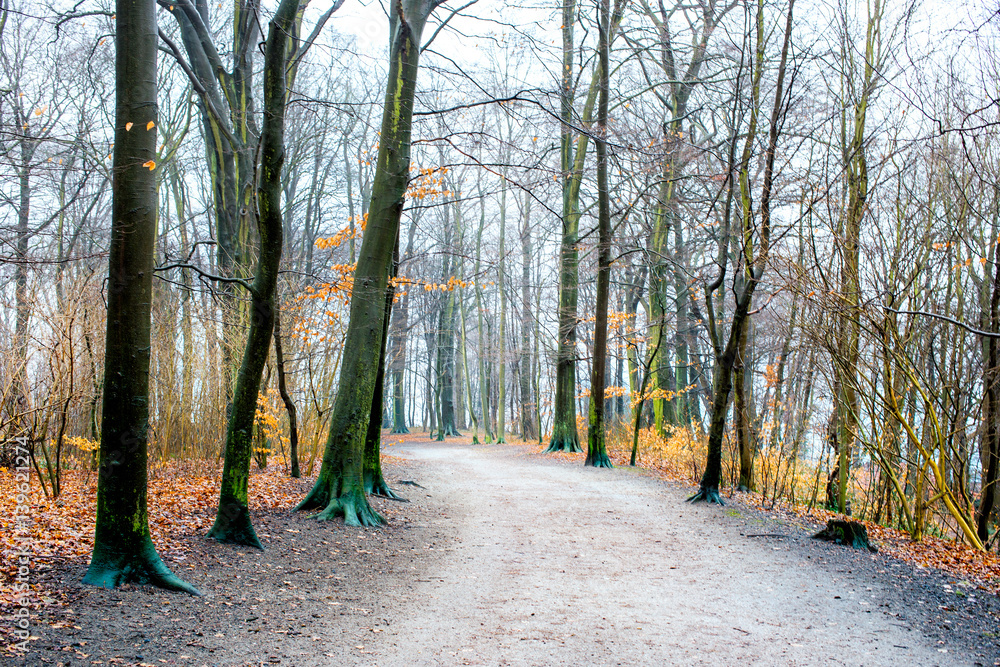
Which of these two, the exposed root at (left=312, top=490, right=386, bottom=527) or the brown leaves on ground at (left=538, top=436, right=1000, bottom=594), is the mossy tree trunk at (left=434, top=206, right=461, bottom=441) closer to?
the brown leaves on ground at (left=538, top=436, right=1000, bottom=594)

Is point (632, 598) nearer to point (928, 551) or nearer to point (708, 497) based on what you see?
point (928, 551)

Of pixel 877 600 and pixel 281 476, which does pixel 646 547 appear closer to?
pixel 877 600

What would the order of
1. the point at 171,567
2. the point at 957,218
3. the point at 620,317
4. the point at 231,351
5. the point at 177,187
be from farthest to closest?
the point at 177,187 → the point at 620,317 → the point at 231,351 → the point at 957,218 → the point at 171,567

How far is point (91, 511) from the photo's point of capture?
598 cm

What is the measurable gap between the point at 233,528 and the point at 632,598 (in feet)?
11.3

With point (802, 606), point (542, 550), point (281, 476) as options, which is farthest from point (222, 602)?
point (281, 476)

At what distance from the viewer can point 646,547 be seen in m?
6.52

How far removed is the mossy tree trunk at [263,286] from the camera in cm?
542

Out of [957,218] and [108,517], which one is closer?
[108,517]

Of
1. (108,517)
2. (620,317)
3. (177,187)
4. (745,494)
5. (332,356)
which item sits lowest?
(745,494)

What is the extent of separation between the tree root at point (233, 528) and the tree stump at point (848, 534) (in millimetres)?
5756

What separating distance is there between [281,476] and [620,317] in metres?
9.77

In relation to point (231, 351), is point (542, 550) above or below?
below

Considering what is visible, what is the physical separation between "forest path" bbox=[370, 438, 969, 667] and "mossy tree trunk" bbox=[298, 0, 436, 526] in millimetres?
1252
